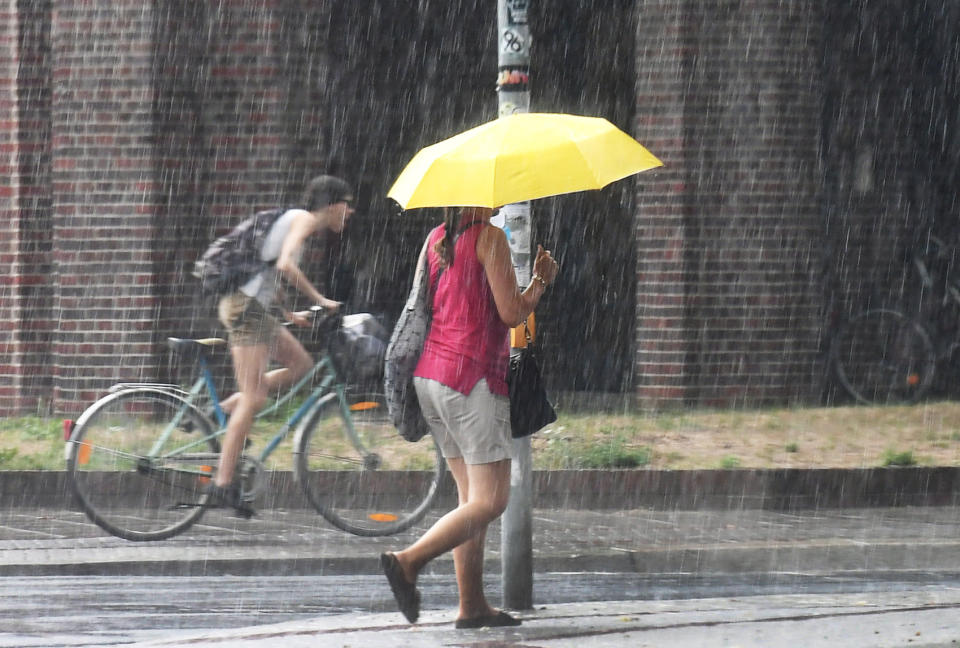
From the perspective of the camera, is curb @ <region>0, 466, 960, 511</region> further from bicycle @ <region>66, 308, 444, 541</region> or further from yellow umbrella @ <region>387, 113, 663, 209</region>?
yellow umbrella @ <region>387, 113, 663, 209</region>

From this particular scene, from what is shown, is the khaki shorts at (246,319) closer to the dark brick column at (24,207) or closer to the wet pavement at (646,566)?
the wet pavement at (646,566)

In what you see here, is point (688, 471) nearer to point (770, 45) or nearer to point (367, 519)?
point (367, 519)

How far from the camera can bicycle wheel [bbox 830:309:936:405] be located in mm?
13141

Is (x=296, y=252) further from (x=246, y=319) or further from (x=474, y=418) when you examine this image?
(x=474, y=418)

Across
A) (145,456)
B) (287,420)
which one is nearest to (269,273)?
(287,420)

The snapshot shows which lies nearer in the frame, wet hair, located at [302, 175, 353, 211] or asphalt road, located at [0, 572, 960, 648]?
asphalt road, located at [0, 572, 960, 648]

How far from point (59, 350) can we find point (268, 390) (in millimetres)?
4311

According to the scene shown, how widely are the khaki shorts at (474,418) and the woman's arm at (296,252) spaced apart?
98.5 inches

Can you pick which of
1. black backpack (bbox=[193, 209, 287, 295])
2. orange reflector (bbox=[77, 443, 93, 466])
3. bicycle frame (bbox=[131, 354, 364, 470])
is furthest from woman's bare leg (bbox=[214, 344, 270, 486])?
orange reflector (bbox=[77, 443, 93, 466])

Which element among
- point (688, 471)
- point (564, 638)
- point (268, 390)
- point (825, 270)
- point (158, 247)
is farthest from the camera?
point (825, 270)

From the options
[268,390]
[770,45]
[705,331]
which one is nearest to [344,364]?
[268,390]

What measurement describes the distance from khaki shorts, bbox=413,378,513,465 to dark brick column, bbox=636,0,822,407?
23.0 feet

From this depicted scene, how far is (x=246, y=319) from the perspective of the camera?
8133 mm

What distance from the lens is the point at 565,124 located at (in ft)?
18.9
